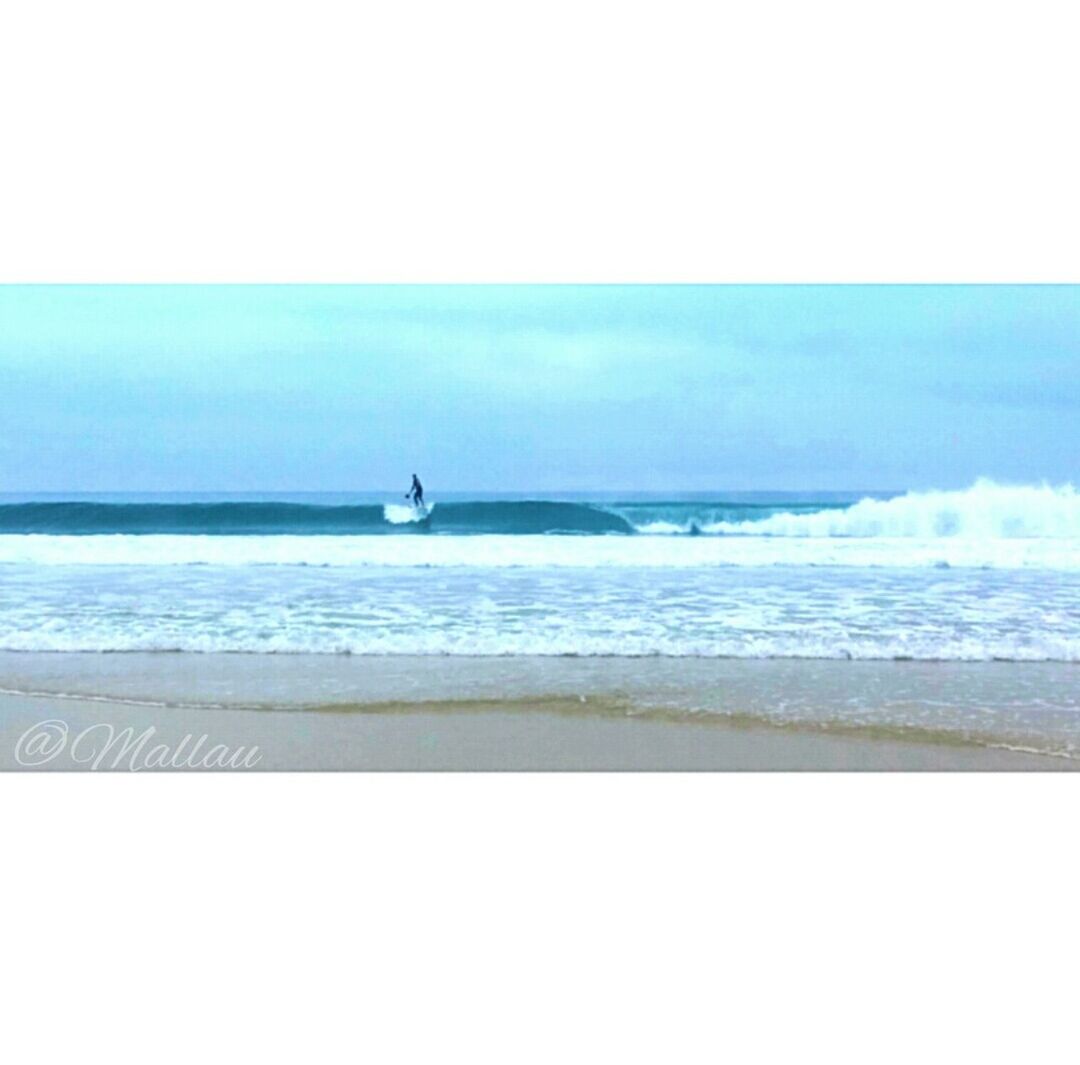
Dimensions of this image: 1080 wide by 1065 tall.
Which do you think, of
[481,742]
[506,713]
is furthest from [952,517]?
[481,742]

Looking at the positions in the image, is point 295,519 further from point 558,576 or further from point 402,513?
point 558,576

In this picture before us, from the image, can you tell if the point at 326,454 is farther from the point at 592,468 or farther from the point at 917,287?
the point at 917,287

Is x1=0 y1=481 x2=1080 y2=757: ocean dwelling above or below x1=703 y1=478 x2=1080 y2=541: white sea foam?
below

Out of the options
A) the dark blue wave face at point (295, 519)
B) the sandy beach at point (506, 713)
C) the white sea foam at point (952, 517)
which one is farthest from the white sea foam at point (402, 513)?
the white sea foam at point (952, 517)

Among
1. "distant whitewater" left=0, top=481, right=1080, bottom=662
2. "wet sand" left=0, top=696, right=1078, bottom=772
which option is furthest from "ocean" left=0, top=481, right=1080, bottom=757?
"wet sand" left=0, top=696, right=1078, bottom=772

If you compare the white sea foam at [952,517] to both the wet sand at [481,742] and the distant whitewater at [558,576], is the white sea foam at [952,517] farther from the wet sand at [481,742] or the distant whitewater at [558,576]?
the wet sand at [481,742]

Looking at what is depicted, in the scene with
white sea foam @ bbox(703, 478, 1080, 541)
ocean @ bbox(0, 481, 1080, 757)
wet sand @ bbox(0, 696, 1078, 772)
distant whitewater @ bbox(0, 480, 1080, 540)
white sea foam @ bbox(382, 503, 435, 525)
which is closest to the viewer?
wet sand @ bbox(0, 696, 1078, 772)

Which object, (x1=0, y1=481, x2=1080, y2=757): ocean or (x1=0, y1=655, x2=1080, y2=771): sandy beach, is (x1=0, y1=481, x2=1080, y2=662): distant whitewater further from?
(x1=0, y1=655, x2=1080, y2=771): sandy beach

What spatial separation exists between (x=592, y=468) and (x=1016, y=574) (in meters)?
2.86

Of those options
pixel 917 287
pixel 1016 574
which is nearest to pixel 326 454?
pixel 917 287

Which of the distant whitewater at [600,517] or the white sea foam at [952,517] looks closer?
the white sea foam at [952,517]

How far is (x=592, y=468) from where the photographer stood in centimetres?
438

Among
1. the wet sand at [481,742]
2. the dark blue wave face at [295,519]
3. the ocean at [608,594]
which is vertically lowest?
the wet sand at [481,742]

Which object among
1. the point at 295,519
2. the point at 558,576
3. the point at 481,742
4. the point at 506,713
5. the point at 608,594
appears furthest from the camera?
the point at 295,519
